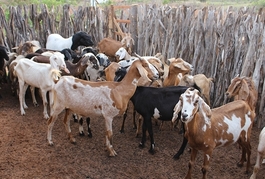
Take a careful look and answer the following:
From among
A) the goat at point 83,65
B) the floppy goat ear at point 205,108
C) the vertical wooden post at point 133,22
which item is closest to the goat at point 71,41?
the vertical wooden post at point 133,22

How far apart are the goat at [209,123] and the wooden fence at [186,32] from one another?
6.24 feet

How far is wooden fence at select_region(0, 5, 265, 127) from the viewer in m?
6.26

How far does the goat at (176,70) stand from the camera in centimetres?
618

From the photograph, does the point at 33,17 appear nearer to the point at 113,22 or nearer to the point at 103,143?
the point at 113,22

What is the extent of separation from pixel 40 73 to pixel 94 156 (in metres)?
2.46

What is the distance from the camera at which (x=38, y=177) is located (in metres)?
4.52

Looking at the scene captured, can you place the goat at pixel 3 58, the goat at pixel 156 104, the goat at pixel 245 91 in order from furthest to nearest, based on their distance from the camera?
the goat at pixel 3 58 < the goat at pixel 156 104 < the goat at pixel 245 91

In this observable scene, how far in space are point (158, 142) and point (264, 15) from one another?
395 cm

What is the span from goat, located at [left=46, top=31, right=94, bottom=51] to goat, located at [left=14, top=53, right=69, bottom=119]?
7.26 feet

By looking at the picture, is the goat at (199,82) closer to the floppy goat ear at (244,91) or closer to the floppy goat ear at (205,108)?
the floppy goat ear at (244,91)

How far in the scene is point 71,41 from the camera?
8.85 metres

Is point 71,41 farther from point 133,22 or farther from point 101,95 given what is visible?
point 101,95

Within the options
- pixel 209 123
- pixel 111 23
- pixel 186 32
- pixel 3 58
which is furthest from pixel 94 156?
pixel 111 23

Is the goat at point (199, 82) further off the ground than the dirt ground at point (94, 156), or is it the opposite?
the goat at point (199, 82)
